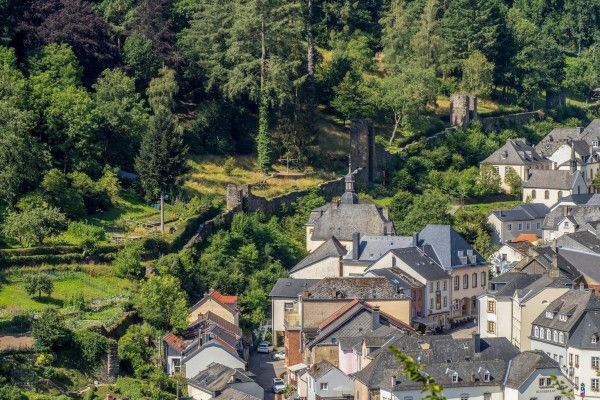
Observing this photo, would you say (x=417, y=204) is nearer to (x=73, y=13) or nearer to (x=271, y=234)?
(x=271, y=234)

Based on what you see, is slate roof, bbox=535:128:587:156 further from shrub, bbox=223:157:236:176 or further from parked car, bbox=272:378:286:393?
parked car, bbox=272:378:286:393

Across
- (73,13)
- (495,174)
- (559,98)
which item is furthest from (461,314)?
→ (559,98)

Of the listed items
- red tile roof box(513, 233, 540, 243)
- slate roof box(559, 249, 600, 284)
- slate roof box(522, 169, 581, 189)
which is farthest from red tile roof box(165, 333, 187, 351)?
slate roof box(522, 169, 581, 189)

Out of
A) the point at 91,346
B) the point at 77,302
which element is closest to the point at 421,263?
the point at 77,302

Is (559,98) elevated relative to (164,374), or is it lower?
elevated

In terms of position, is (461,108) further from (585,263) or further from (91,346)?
(91,346)

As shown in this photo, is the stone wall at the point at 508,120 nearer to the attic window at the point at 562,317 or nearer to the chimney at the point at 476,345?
the attic window at the point at 562,317
